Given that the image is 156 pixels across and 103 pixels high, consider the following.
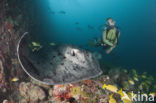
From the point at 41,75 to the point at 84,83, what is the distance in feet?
7.57

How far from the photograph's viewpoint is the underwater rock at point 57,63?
2.34 metres

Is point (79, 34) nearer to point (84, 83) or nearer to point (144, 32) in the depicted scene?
point (144, 32)

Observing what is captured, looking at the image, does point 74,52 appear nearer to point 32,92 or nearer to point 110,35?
point 32,92

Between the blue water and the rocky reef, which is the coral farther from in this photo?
the blue water

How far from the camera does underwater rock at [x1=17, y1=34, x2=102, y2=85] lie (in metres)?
2.34

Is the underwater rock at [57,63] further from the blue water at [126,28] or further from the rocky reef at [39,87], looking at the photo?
the blue water at [126,28]

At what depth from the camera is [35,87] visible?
5164 millimetres

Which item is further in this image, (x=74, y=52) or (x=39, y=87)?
(x=39, y=87)

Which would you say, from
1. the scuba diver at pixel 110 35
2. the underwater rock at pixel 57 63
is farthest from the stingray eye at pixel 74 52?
the scuba diver at pixel 110 35

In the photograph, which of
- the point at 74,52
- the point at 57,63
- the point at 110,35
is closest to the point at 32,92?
the point at 57,63

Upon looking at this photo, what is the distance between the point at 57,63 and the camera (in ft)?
9.12

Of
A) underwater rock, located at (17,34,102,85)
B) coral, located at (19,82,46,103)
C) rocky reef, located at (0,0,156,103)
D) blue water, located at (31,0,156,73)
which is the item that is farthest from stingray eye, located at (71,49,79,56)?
blue water, located at (31,0,156,73)

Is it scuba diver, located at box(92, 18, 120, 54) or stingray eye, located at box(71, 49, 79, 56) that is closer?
stingray eye, located at box(71, 49, 79, 56)

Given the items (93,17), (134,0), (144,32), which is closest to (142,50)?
(144,32)
